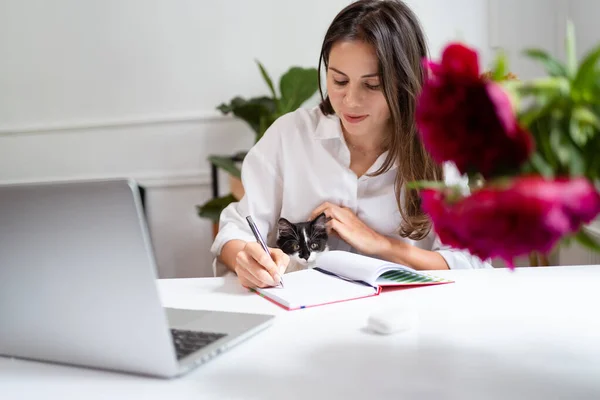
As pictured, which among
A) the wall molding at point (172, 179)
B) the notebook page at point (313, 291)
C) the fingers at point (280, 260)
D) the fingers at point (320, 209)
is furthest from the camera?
the wall molding at point (172, 179)

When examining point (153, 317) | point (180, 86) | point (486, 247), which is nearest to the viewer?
point (486, 247)

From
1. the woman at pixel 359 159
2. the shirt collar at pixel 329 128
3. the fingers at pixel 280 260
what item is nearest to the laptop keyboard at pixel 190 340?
the fingers at pixel 280 260

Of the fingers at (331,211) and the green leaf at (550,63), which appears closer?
the green leaf at (550,63)

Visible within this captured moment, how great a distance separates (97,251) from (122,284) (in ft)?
0.16

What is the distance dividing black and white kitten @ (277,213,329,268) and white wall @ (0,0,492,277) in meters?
1.40

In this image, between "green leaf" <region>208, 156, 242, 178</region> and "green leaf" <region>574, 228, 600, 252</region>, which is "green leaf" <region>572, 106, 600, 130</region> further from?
"green leaf" <region>208, 156, 242, 178</region>

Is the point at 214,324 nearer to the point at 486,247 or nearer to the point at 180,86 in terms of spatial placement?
the point at 486,247

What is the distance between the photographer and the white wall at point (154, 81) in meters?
2.94

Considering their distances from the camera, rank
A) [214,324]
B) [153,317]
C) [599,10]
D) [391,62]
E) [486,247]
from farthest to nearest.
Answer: [599,10] < [391,62] < [214,324] < [153,317] < [486,247]

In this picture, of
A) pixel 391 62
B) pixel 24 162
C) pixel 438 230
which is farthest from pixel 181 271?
pixel 438 230

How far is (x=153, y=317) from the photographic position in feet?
2.37

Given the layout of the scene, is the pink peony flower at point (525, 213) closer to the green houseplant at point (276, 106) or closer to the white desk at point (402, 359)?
the white desk at point (402, 359)

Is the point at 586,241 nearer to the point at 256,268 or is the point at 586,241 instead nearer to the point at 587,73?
the point at 587,73

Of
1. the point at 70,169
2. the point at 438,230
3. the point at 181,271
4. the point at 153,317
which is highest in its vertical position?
the point at 438,230
